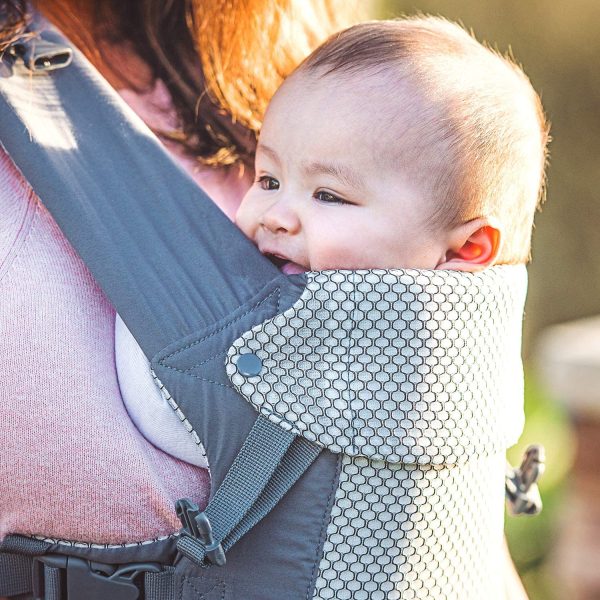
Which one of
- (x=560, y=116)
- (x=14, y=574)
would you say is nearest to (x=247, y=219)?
(x=14, y=574)

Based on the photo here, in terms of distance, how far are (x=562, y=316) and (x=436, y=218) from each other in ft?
17.0

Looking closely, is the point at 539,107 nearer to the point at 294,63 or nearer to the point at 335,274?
the point at 294,63

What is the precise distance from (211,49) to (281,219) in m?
0.59

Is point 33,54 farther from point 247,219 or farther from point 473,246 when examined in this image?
point 473,246

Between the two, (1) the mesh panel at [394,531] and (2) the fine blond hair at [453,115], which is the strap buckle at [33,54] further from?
(1) the mesh panel at [394,531]

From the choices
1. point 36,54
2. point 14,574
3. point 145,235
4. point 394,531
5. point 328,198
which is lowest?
point 394,531

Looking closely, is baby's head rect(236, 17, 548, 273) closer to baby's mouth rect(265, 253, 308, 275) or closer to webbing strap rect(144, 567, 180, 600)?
baby's mouth rect(265, 253, 308, 275)

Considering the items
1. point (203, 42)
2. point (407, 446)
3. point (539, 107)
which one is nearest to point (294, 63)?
point (203, 42)

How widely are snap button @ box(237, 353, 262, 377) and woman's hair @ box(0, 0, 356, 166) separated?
25.3 inches

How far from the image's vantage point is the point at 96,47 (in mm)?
1783

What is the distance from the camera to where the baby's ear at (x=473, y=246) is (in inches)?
59.4

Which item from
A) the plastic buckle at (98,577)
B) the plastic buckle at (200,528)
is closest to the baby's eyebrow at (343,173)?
the plastic buckle at (200,528)

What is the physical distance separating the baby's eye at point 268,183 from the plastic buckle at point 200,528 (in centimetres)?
59

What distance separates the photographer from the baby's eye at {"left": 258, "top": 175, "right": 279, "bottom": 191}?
1568mm
